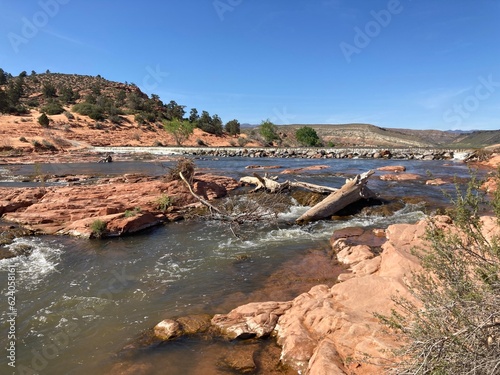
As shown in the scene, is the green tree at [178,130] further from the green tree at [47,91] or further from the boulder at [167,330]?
the boulder at [167,330]

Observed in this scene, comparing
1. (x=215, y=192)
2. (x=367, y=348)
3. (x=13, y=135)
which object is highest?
(x=13, y=135)

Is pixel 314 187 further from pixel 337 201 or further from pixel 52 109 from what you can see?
pixel 52 109

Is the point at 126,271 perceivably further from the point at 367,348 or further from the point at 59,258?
the point at 367,348

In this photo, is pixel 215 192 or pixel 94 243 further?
pixel 215 192

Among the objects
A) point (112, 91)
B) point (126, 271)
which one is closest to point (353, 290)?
point (126, 271)

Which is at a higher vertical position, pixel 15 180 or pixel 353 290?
pixel 15 180

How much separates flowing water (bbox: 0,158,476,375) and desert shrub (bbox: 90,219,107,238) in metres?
0.31

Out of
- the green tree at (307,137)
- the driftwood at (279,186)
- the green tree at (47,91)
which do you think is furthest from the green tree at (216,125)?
the driftwood at (279,186)

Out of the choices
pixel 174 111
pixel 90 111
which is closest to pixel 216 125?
pixel 174 111

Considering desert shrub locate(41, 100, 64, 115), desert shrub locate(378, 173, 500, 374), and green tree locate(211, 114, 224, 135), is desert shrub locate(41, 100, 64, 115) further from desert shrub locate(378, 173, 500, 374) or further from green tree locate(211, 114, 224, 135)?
desert shrub locate(378, 173, 500, 374)

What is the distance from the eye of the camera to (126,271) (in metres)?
8.37

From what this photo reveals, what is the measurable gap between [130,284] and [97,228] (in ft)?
13.1

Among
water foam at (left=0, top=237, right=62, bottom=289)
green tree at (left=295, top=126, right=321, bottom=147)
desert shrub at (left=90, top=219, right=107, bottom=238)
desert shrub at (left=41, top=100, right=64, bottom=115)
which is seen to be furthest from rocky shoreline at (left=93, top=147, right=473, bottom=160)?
water foam at (left=0, top=237, right=62, bottom=289)

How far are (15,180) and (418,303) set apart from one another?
83.2 ft
